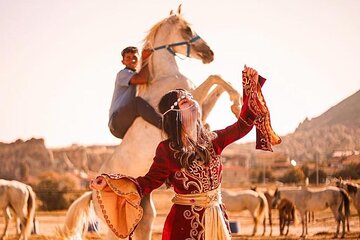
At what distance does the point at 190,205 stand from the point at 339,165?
12.6 metres

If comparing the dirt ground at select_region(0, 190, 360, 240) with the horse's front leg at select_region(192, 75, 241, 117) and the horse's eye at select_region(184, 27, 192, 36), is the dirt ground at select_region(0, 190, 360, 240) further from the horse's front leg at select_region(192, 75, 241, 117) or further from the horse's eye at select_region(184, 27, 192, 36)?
the horse's front leg at select_region(192, 75, 241, 117)

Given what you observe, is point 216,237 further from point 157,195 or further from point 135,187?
point 157,195

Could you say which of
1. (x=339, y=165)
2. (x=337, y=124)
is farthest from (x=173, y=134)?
(x=337, y=124)

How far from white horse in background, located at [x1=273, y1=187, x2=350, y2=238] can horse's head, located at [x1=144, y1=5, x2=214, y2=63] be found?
33.4ft

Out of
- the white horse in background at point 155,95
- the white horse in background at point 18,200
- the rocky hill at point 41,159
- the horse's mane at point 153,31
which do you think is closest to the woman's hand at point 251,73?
the white horse in background at point 155,95

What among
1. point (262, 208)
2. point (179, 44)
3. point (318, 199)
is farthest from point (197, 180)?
point (262, 208)

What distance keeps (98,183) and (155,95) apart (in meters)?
2.26

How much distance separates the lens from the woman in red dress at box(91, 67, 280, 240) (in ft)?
14.2

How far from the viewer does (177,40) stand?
22.6 feet

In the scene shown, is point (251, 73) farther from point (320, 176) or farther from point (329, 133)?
point (320, 176)

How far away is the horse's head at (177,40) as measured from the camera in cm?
687

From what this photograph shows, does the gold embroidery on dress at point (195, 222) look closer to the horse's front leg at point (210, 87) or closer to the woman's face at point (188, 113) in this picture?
the woman's face at point (188, 113)

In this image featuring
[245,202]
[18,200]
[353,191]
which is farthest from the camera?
[245,202]

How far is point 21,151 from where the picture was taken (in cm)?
3981
